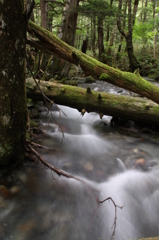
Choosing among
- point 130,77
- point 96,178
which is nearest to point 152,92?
point 130,77

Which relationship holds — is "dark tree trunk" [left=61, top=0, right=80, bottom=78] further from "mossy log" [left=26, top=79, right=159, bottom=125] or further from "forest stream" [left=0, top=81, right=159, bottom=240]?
"forest stream" [left=0, top=81, right=159, bottom=240]

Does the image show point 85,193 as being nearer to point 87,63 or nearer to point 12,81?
point 12,81

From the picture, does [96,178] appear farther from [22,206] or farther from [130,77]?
[130,77]

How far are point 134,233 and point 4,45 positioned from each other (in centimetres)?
288

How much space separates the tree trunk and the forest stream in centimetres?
56

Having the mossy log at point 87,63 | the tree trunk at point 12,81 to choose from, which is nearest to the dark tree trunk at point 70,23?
the mossy log at point 87,63

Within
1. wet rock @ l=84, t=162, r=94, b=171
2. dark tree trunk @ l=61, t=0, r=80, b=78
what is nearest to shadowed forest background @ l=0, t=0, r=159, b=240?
wet rock @ l=84, t=162, r=94, b=171

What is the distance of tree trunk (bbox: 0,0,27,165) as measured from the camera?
2.39m

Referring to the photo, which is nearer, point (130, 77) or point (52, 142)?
point (130, 77)

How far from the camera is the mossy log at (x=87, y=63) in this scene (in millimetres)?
3495

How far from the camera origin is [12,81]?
2.62 m

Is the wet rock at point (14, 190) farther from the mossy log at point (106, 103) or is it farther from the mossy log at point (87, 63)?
the mossy log at point (106, 103)

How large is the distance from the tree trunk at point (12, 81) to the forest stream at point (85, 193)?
1.85 ft

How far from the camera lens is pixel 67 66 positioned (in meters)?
9.98
